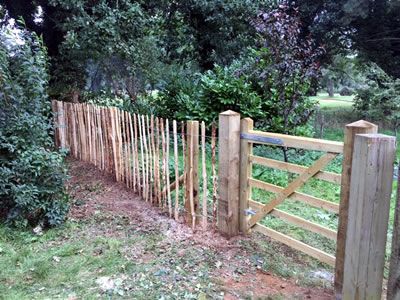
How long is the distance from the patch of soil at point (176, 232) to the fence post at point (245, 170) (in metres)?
0.27

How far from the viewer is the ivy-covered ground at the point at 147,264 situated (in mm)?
2945

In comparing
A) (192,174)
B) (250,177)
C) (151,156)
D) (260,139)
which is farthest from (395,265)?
(151,156)

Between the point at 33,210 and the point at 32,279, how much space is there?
1324mm

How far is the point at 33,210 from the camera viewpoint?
4.33 m

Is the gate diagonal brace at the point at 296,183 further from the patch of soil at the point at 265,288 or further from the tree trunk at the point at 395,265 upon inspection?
the tree trunk at the point at 395,265

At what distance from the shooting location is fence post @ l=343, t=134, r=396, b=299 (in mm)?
2193

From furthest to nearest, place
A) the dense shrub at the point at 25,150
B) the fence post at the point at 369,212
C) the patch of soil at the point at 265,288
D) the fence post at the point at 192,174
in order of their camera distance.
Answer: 1. the dense shrub at the point at 25,150
2. the fence post at the point at 192,174
3. the patch of soil at the point at 265,288
4. the fence post at the point at 369,212

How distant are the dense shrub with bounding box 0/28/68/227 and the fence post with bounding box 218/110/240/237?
2.09 m

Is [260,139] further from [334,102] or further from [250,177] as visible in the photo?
[334,102]

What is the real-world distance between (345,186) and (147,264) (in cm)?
196

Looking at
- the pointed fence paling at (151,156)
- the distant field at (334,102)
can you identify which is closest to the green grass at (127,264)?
the pointed fence paling at (151,156)

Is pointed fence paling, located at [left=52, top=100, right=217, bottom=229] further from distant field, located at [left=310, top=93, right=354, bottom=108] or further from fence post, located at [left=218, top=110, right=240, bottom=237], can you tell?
distant field, located at [left=310, top=93, right=354, bottom=108]

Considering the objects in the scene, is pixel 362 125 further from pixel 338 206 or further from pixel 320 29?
pixel 320 29

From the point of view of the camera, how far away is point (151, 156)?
4.84 metres
